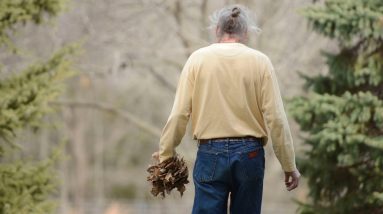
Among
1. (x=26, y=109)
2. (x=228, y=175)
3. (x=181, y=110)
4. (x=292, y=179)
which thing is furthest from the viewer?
(x=26, y=109)

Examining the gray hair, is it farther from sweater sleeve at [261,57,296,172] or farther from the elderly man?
sweater sleeve at [261,57,296,172]

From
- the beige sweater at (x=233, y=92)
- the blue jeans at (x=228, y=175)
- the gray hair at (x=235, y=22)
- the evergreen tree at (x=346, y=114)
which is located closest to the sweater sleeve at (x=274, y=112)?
the beige sweater at (x=233, y=92)

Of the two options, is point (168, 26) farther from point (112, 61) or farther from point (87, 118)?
point (87, 118)

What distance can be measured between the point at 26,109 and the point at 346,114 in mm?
2975

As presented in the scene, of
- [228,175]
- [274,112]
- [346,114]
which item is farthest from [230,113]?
[346,114]

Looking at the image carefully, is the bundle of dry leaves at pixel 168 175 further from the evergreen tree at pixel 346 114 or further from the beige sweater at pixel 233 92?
the evergreen tree at pixel 346 114

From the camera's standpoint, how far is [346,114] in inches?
340

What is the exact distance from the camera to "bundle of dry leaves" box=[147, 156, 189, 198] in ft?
19.7

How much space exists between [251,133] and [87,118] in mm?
29156

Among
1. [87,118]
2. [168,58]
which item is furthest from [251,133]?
[87,118]

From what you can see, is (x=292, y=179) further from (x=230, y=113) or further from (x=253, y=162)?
(x=230, y=113)

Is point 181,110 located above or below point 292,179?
above

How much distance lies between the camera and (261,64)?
572 cm

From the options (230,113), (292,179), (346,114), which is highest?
(230,113)
